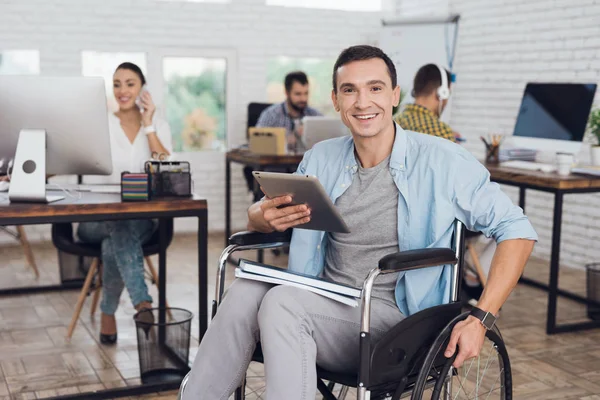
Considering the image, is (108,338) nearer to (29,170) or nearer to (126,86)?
(29,170)

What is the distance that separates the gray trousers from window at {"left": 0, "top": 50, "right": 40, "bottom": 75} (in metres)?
4.24

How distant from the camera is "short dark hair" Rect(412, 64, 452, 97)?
382cm

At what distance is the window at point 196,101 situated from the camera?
601 cm

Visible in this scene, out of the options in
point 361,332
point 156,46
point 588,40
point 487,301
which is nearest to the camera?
point 361,332

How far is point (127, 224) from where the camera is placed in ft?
10.5

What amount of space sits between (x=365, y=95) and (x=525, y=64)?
147 inches

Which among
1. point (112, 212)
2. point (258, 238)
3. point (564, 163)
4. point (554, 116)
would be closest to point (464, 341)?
point (258, 238)

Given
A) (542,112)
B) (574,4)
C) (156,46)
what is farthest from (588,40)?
(156,46)

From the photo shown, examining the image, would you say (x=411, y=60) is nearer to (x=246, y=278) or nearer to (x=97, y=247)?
(x=97, y=247)

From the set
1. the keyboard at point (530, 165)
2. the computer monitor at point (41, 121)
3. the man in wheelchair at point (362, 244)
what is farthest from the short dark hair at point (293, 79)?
the man in wheelchair at point (362, 244)

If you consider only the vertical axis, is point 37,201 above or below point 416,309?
above

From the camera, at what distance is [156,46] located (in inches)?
232

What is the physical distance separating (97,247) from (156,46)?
300 cm

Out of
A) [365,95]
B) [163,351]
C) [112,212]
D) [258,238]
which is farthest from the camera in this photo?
[163,351]
